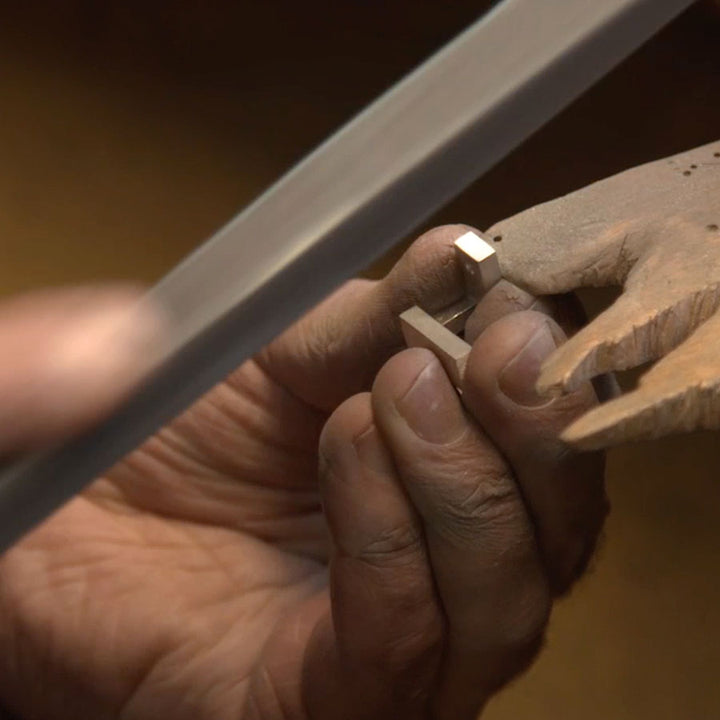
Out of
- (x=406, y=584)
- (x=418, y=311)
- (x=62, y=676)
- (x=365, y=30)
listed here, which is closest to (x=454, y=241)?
(x=418, y=311)

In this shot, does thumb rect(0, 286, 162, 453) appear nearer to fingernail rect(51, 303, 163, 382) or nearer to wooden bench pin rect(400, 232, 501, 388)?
fingernail rect(51, 303, 163, 382)

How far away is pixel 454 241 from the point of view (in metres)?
0.51

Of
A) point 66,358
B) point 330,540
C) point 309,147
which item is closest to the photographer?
point 66,358

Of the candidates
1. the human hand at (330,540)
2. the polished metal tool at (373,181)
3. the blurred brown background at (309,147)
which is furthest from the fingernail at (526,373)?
the blurred brown background at (309,147)

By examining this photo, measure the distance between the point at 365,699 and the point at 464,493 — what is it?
0.44 feet

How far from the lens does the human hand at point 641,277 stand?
34 centimetres

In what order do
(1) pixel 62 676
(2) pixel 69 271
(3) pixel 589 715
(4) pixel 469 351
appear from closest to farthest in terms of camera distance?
(4) pixel 469 351 < (1) pixel 62 676 < (3) pixel 589 715 < (2) pixel 69 271

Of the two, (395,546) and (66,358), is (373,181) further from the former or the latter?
(395,546)

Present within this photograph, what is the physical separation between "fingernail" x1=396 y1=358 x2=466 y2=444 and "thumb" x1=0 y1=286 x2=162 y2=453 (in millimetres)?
179

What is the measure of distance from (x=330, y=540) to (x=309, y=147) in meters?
0.49

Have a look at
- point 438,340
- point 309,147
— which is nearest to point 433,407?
point 438,340

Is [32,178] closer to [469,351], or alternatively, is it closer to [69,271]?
[69,271]

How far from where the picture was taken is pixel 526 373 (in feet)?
1.38

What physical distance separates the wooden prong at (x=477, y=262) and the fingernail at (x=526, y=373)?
51mm
